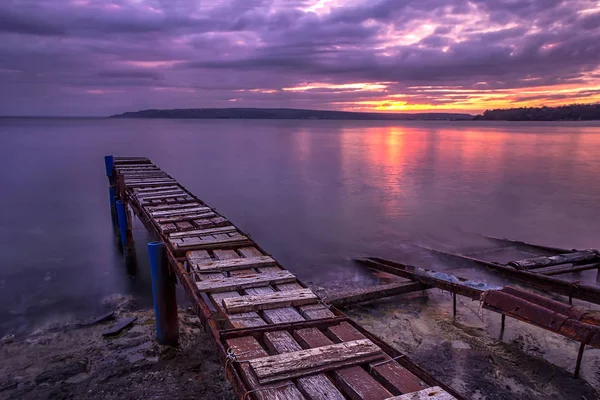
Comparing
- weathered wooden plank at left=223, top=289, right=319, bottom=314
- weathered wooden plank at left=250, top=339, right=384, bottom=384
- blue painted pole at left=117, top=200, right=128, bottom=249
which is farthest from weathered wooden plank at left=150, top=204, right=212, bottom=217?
weathered wooden plank at left=250, top=339, right=384, bottom=384

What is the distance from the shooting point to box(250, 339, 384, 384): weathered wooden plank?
413cm

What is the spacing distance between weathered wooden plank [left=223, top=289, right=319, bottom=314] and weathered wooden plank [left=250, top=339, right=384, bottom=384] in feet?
4.22

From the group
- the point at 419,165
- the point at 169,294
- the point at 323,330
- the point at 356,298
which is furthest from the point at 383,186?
the point at 323,330

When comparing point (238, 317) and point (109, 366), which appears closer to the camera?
point (238, 317)

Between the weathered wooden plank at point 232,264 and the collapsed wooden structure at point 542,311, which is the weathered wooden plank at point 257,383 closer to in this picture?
the weathered wooden plank at point 232,264

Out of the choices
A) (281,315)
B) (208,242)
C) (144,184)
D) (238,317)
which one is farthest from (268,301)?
(144,184)

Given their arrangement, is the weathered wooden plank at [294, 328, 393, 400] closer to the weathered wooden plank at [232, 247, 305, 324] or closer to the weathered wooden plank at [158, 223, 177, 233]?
the weathered wooden plank at [232, 247, 305, 324]

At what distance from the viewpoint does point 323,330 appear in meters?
5.25

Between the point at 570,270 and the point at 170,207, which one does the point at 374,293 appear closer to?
the point at 570,270

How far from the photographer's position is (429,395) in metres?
3.82

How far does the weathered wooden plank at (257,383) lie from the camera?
389 centimetres

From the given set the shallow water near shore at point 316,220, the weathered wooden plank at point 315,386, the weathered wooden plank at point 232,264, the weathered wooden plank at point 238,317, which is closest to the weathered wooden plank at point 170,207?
the shallow water near shore at point 316,220

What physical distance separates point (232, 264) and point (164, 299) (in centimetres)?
213

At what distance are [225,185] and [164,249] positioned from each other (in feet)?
80.5
